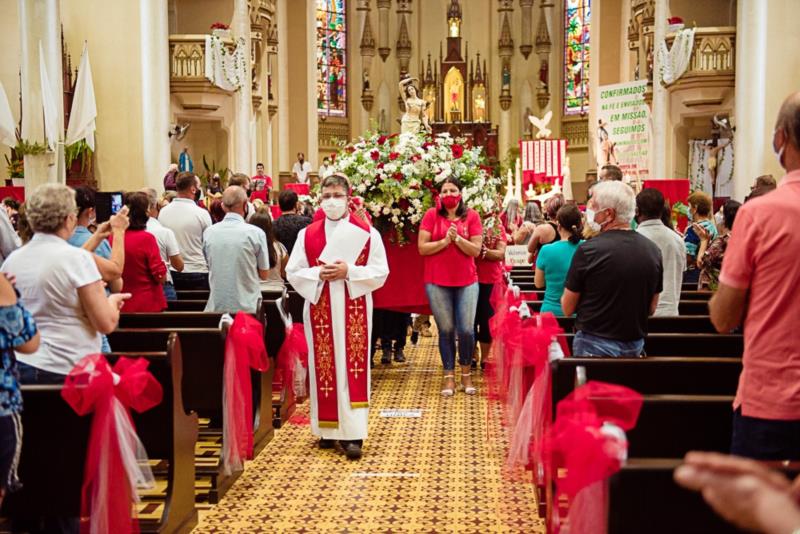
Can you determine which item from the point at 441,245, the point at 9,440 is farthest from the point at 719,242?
the point at 9,440

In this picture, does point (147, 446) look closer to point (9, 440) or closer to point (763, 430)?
point (9, 440)

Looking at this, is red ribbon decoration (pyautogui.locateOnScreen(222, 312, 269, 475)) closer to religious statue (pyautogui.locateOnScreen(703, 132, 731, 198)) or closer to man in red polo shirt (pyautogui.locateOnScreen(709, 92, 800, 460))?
man in red polo shirt (pyautogui.locateOnScreen(709, 92, 800, 460))

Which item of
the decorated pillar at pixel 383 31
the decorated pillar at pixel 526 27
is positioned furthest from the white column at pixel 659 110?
the decorated pillar at pixel 383 31

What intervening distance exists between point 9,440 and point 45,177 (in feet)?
29.9

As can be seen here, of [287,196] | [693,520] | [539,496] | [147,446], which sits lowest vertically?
[539,496]

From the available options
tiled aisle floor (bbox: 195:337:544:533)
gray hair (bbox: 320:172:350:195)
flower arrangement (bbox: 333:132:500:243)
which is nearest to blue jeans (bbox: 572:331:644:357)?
tiled aisle floor (bbox: 195:337:544:533)

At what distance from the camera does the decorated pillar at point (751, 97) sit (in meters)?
14.2

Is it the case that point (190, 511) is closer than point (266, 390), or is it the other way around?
point (190, 511)

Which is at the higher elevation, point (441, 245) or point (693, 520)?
point (441, 245)

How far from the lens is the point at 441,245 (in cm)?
770

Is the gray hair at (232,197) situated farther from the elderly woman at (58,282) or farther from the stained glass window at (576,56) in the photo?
the stained glass window at (576,56)

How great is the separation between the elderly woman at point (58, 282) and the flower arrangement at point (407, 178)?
454 cm

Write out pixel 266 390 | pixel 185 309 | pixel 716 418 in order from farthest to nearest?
pixel 185 309 < pixel 266 390 < pixel 716 418

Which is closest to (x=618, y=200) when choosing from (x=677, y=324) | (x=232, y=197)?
(x=677, y=324)
